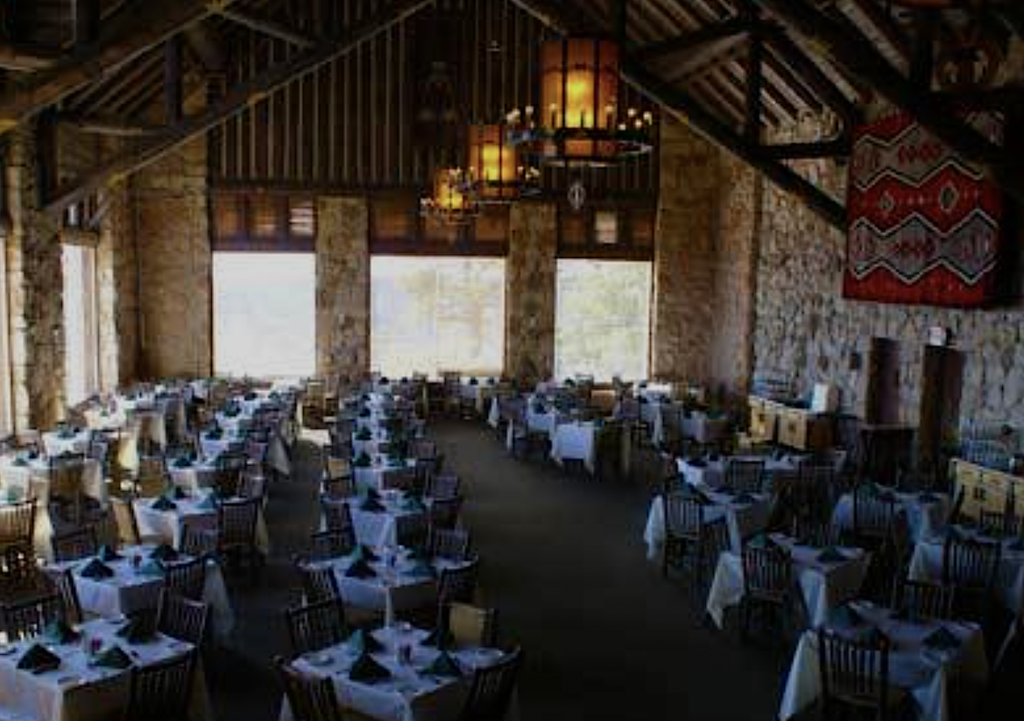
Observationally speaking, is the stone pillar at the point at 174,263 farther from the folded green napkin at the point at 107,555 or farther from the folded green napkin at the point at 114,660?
the folded green napkin at the point at 114,660

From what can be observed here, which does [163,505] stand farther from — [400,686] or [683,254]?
[683,254]

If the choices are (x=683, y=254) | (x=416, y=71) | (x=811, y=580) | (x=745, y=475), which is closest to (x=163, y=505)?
(x=811, y=580)

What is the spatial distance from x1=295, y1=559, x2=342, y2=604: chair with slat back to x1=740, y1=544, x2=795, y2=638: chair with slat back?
3248 millimetres

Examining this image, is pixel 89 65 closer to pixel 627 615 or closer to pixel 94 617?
pixel 94 617

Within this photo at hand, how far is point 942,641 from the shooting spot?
22.9 feet

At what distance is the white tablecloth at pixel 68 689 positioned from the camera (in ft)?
19.7

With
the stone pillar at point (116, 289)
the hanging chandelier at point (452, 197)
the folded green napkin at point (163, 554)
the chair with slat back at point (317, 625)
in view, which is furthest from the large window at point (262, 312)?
the chair with slat back at point (317, 625)

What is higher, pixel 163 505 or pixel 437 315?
pixel 437 315

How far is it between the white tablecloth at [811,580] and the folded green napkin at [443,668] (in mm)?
3289

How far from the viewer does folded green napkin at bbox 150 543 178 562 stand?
8281 millimetres

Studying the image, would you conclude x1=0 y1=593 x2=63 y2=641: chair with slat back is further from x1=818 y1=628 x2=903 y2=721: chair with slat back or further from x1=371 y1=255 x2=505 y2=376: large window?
x1=371 y1=255 x2=505 y2=376: large window

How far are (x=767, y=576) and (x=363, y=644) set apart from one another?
3574mm

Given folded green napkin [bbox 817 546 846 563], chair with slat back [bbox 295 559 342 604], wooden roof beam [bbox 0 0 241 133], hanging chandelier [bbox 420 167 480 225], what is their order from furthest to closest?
hanging chandelier [bbox 420 167 480 225], wooden roof beam [bbox 0 0 241 133], folded green napkin [bbox 817 546 846 563], chair with slat back [bbox 295 559 342 604]

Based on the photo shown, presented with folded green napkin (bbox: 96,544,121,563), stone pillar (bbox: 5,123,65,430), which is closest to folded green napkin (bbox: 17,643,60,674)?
folded green napkin (bbox: 96,544,121,563)
